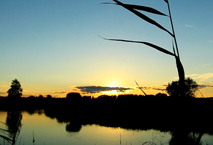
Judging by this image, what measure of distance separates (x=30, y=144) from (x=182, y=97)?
2157 centimetres

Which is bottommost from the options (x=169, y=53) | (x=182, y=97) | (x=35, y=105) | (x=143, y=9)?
(x=35, y=105)

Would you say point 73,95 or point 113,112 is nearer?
point 113,112

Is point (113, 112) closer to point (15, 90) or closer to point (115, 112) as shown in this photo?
point (115, 112)

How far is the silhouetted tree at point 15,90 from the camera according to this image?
6556cm

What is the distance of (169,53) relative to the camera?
3.28 ft

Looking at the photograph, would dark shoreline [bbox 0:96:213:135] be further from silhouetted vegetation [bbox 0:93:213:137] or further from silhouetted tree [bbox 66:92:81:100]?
silhouetted tree [bbox 66:92:81:100]

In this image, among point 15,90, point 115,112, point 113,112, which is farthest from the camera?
point 15,90

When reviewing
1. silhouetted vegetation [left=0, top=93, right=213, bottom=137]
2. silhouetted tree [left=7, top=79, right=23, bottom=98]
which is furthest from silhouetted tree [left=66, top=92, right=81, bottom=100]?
silhouetted tree [left=7, top=79, right=23, bottom=98]

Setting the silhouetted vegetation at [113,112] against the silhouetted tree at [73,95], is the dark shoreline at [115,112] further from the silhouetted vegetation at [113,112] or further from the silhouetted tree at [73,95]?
the silhouetted tree at [73,95]

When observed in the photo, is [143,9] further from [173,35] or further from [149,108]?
[149,108]

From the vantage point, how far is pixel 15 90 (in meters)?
66.3

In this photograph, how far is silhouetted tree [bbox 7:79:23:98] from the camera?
215 feet

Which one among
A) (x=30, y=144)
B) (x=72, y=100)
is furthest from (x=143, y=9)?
(x=72, y=100)

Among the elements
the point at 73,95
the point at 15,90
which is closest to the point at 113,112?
the point at 73,95
